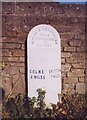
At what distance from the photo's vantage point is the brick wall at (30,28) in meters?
7.30

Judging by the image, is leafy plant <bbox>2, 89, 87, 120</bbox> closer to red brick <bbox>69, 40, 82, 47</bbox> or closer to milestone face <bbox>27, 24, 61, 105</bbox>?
milestone face <bbox>27, 24, 61, 105</bbox>

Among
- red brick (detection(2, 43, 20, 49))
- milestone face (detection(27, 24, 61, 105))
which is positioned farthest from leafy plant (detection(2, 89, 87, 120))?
red brick (detection(2, 43, 20, 49))

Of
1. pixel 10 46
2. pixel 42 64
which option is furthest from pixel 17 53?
pixel 42 64

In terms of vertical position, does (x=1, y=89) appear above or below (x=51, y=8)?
below

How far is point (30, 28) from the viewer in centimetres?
731

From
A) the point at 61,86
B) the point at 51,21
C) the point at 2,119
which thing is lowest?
the point at 2,119

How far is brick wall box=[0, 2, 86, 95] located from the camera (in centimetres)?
730

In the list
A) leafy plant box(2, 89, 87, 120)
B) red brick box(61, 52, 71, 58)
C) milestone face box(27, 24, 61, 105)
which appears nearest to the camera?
leafy plant box(2, 89, 87, 120)

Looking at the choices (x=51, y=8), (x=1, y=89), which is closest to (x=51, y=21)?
(x=51, y=8)

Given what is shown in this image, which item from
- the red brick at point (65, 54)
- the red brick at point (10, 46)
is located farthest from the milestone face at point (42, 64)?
the red brick at point (10, 46)

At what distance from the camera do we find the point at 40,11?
7355mm

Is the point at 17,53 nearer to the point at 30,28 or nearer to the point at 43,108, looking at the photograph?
the point at 30,28

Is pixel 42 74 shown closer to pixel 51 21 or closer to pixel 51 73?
pixel 51 73

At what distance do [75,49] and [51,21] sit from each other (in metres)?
0.62
